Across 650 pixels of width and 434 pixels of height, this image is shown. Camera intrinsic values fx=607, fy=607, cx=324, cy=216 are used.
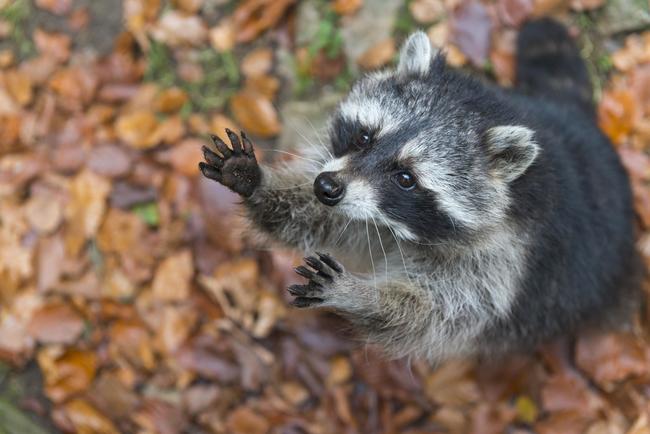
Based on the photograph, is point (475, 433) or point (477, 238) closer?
point (477, 238)

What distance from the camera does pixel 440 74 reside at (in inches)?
95.7

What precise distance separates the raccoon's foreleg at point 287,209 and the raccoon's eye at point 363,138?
1.29 feet

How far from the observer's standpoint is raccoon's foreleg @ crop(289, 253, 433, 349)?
2227 mm

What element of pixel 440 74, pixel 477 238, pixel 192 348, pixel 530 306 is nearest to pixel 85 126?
pixel 192 348

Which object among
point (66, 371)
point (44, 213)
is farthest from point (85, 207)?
point (66, 371)

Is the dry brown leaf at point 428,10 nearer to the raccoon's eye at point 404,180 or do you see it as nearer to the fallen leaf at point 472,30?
the fallen leaf at point 472,30

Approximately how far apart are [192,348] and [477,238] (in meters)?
1.69

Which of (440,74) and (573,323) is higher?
(440,74)

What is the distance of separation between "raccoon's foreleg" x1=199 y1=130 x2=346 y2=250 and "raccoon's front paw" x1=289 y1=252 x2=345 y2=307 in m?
0.45

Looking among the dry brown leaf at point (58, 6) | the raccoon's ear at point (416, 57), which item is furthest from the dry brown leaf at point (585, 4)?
the dry brown leaf at point (58, 6)

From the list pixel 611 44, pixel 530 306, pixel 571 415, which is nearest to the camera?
pixel 530 306

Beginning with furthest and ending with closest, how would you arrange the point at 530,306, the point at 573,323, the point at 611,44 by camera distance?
the point at 611,44 → the point at 573,323 → the point at 530,306

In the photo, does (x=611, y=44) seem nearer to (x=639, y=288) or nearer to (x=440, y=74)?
(x=639, y=288)

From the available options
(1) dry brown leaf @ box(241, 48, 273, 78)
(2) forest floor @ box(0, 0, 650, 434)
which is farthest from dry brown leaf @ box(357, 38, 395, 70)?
(1) dry brown leaf @ box(241, 48, 273, 78)
